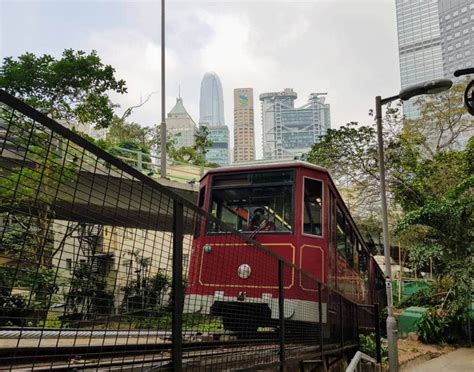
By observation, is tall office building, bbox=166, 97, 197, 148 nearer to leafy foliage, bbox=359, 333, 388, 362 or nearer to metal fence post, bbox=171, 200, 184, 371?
leafy foliage, bbox=359, 333, 388, 362

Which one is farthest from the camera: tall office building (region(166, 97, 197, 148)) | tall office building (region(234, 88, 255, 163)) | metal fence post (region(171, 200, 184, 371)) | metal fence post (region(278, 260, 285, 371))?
tall office building (region(234, 88, 255, 163))

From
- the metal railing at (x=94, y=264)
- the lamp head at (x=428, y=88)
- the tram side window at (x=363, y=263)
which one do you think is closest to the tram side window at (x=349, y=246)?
the tram side window at (x=363, y=263)

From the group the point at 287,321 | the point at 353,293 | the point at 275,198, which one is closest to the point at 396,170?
the point at 353,293

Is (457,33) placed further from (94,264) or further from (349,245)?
(94,264)

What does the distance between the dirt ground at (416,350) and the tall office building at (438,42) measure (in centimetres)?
3584

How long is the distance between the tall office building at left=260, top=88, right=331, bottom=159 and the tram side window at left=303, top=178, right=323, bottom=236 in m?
43.4

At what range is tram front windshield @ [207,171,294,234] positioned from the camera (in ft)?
24.1

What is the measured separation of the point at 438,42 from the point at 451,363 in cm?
4330

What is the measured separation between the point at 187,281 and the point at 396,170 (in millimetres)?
20628

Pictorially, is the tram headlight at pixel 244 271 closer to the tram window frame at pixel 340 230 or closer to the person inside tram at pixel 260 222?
the person inside tram at pixel 260 222

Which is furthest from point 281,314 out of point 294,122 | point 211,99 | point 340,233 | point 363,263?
point 211,99

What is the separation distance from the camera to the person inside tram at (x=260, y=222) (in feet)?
24.2

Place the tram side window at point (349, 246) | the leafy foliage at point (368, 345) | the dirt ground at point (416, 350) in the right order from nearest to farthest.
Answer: the tram side window at point (349, 246) < the leafy foliage at point (368, 345) < the dirt ground at point (416, 350)

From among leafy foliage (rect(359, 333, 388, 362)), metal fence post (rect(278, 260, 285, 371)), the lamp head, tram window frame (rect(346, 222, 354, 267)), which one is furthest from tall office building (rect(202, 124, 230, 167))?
metal fence post (rect(278, 260, 285, 371))
